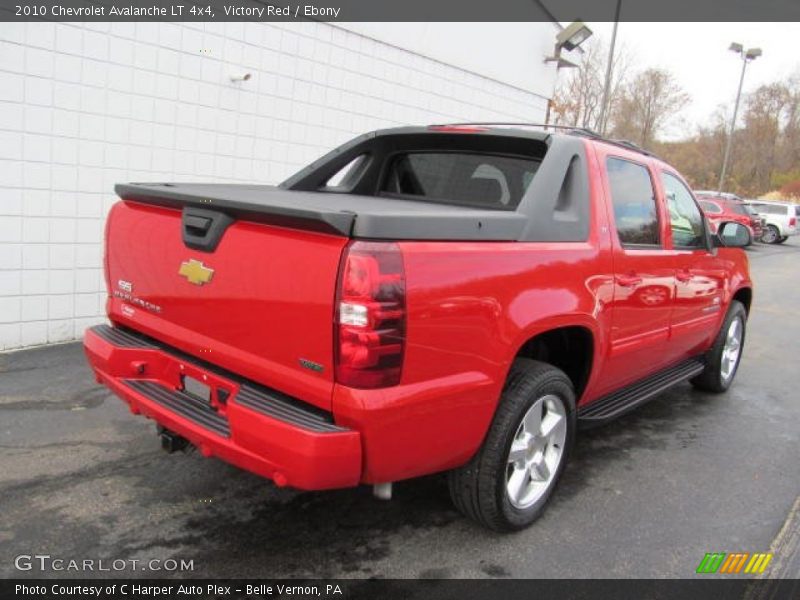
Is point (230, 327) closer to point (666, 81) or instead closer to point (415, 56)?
point (415, 56)

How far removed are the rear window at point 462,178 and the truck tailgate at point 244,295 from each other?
1.51 m

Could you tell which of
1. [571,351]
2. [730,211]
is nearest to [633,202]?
[571,351]

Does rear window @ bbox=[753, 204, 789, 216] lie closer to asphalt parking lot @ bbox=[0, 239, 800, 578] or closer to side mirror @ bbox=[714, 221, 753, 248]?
side mirror @ bbox=[714, 221, 753, 248]

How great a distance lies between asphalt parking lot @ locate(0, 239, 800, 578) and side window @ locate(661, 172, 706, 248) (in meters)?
1.34

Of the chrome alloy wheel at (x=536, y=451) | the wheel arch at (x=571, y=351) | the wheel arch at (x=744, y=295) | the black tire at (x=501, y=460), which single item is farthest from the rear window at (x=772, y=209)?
the black tire at (x=501, y=460)

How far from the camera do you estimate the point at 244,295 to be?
2.52 m

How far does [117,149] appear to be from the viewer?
5.82m

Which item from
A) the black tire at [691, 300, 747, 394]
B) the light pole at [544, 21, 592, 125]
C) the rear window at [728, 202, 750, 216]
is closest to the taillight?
the black tire at [691, 300, 747, 394]

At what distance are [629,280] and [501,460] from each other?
1365 millimetres

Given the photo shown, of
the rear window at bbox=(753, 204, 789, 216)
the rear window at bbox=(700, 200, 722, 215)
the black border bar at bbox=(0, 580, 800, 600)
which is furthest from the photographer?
the rear window at bbox=(753, 204, 789, 216)

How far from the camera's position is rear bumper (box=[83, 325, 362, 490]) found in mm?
2277

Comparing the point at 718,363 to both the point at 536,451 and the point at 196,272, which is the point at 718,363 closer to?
the point at 536,451

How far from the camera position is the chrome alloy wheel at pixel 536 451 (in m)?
3.03

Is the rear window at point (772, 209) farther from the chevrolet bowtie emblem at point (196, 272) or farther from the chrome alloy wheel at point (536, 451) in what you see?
the chevrolet bowtie emblem at point (196, 272)
